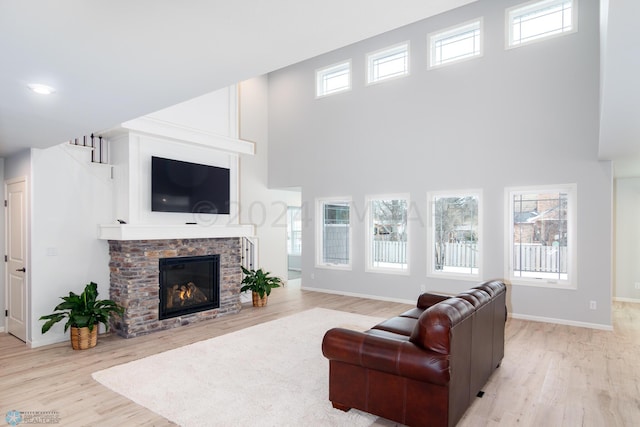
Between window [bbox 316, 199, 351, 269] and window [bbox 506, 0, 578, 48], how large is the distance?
405 cm

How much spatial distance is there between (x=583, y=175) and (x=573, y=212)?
54cm

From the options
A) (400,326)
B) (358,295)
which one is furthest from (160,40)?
(358,295)

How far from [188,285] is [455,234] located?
446cm

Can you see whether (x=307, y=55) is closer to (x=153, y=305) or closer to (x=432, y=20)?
(x=153, y=305)

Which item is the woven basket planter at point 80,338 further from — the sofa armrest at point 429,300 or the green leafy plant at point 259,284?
the sofa armrest at point 429,300

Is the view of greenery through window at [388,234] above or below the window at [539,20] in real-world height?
below

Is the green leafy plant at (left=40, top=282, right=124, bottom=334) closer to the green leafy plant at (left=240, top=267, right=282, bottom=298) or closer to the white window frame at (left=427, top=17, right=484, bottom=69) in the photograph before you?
the green leafy plant at (left=240, top=267, right=282, bottom=298)

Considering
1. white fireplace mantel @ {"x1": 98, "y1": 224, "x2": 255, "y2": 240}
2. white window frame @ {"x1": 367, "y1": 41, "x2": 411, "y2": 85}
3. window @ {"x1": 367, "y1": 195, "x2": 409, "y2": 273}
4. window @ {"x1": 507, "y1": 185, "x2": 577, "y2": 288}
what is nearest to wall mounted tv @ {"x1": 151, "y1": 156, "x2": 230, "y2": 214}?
white fireplace mantel @ {"x1": 98, "y1": 224, "x2": 255, "y2": 240}

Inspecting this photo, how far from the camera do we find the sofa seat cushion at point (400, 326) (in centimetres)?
323

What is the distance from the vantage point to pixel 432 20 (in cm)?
670

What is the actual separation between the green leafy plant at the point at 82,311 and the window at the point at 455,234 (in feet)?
16.6

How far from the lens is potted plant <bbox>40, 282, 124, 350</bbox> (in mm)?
4375

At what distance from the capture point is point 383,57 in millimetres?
7402

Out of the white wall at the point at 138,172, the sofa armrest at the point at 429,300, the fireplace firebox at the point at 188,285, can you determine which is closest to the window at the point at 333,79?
the white wall at the point at 138,172
